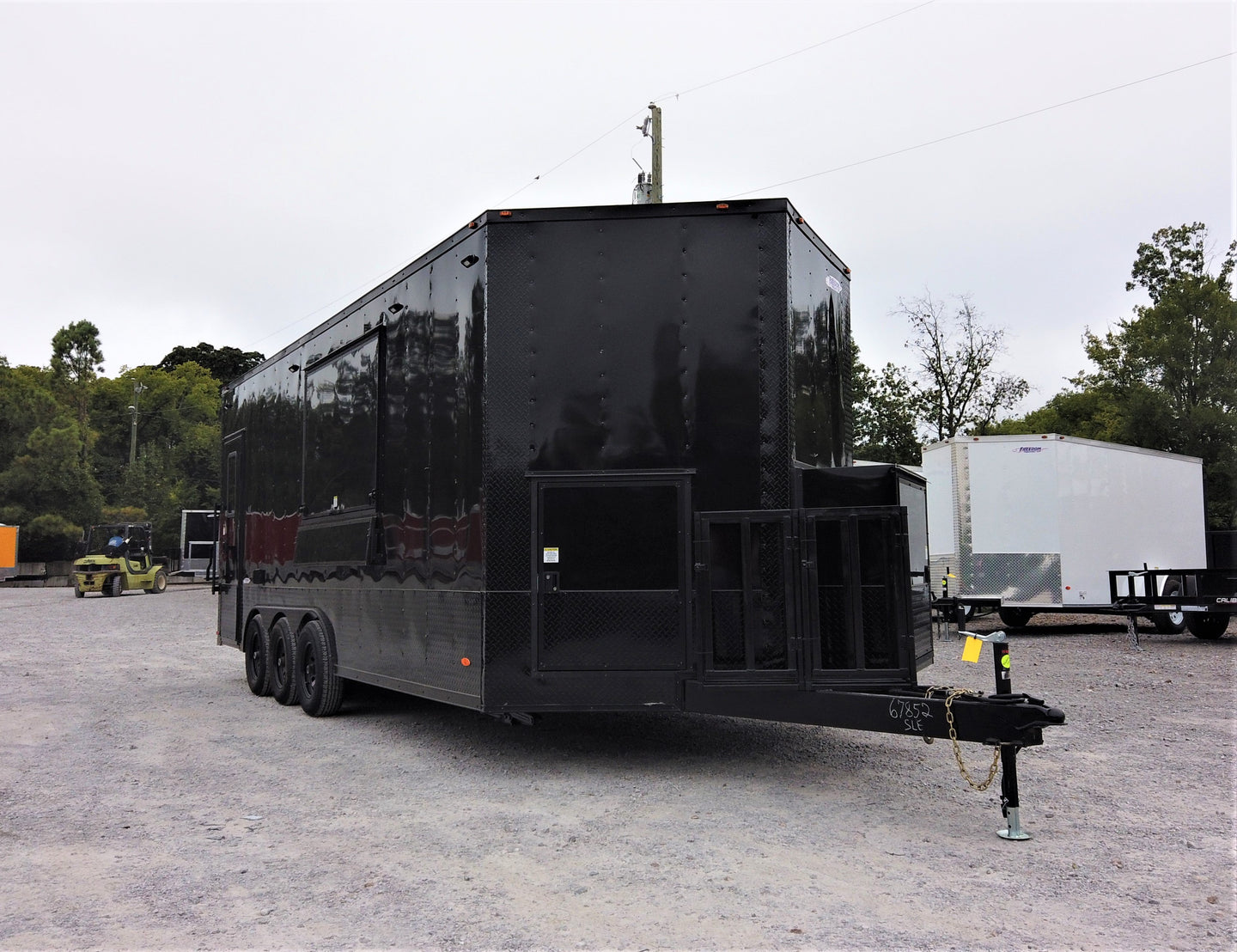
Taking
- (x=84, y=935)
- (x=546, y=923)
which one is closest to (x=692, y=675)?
(x=546, y=923)

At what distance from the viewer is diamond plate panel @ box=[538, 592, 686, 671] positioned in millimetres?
6004

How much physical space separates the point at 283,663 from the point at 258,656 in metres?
0.99

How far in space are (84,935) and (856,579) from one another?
424 cm

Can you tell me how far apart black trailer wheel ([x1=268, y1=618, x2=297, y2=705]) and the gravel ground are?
279 mm

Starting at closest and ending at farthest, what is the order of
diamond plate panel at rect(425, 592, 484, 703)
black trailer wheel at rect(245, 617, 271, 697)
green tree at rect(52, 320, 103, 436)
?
diamond plate panel at rect(425, 592, 484, 703)
black trailer wheel at rect(245, 617, 271, 697)
green tree at rect(52, 320, 103, 436)

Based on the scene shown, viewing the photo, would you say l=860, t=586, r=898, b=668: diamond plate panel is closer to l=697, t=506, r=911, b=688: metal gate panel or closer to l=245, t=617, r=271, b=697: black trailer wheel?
l=697, t=506, r=911, b=688: metal gate panel

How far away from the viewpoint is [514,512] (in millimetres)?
6195

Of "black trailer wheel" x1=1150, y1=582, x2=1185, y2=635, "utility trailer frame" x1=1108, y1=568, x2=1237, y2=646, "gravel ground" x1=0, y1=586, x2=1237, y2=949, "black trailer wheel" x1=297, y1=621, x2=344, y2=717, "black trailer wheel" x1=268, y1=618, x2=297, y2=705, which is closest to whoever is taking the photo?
"gravel ground" x1=0, y1=586, x2=1237, y2=949

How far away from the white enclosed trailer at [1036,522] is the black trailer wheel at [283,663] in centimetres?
1138

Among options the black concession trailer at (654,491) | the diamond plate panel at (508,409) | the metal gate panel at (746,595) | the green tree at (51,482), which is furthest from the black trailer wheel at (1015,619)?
the green tree at (51,482)

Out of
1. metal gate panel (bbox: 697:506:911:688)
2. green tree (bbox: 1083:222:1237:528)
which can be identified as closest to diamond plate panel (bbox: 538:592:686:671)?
metal gate panel (bbox: 697:506:911:688)

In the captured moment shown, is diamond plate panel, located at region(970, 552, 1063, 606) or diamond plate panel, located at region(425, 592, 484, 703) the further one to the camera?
diamond plate panel, located at region(970, 552, 1063, 606)

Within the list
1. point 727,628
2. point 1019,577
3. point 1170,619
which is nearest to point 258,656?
point 727,628

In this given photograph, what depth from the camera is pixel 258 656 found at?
1038 cm
